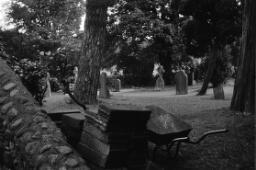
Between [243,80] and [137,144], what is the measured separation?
582 cm

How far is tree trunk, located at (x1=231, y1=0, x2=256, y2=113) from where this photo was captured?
29.2ft

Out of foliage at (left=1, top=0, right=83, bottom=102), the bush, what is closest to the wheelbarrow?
the bush

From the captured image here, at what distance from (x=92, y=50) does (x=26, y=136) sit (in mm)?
7596

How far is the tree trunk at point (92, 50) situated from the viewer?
11086 millimetres

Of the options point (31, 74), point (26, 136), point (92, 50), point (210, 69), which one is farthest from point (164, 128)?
point (210, 69)

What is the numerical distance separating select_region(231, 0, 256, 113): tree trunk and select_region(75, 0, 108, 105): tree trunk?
15.1 feet

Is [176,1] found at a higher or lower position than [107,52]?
higher

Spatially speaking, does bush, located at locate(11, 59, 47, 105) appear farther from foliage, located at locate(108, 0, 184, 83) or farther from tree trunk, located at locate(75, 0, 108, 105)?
foliage, located at locate(108, 0, 184, 83)

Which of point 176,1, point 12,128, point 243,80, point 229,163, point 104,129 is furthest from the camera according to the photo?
point 176,1

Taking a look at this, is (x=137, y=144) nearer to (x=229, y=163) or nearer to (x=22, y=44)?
(x=229, y=163)

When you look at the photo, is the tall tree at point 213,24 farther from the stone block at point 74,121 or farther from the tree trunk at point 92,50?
the stone block at point 74,121

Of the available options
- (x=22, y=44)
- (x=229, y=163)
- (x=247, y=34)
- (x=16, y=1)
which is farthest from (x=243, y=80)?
(x=16, y=1)

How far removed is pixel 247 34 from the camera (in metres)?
9.21

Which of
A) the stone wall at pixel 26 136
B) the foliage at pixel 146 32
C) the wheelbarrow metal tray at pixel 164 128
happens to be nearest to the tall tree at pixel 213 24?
the foliage at pixel 146 32
